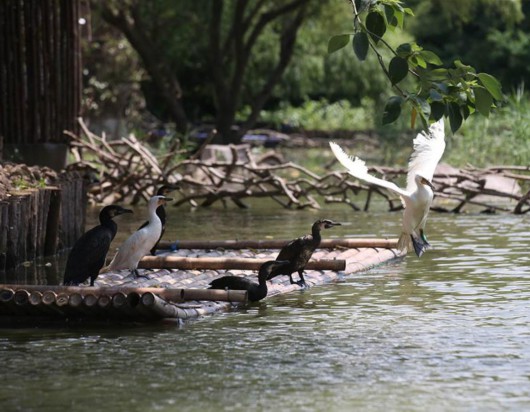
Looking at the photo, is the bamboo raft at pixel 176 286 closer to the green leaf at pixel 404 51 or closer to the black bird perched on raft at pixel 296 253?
the black bird perched on raft at pixel 296 253

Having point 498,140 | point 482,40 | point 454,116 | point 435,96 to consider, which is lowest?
point 498,140

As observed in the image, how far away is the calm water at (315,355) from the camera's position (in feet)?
23.7

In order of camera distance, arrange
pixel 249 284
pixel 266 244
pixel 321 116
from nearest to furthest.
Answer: pixel 249 284 → pixel 266 244 → pixel 321 116

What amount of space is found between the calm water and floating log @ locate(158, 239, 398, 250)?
1.69 metres

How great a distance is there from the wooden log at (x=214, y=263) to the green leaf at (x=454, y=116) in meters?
4.36

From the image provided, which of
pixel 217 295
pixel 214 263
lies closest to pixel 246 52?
pixel 214 263

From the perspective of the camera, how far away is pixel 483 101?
7.82 metres

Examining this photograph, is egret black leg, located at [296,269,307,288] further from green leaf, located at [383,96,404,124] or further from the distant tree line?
the distant tree line

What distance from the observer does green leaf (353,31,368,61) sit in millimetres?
7613

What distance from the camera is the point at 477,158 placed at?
82.1 ft

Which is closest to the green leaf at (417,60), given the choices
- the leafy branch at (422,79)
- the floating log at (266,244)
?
the leafy branch at (422,79)

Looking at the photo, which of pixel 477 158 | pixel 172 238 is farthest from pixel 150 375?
pixel 477 158

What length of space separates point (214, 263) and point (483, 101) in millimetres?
4938

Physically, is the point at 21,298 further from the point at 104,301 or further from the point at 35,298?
the point at 104,301
